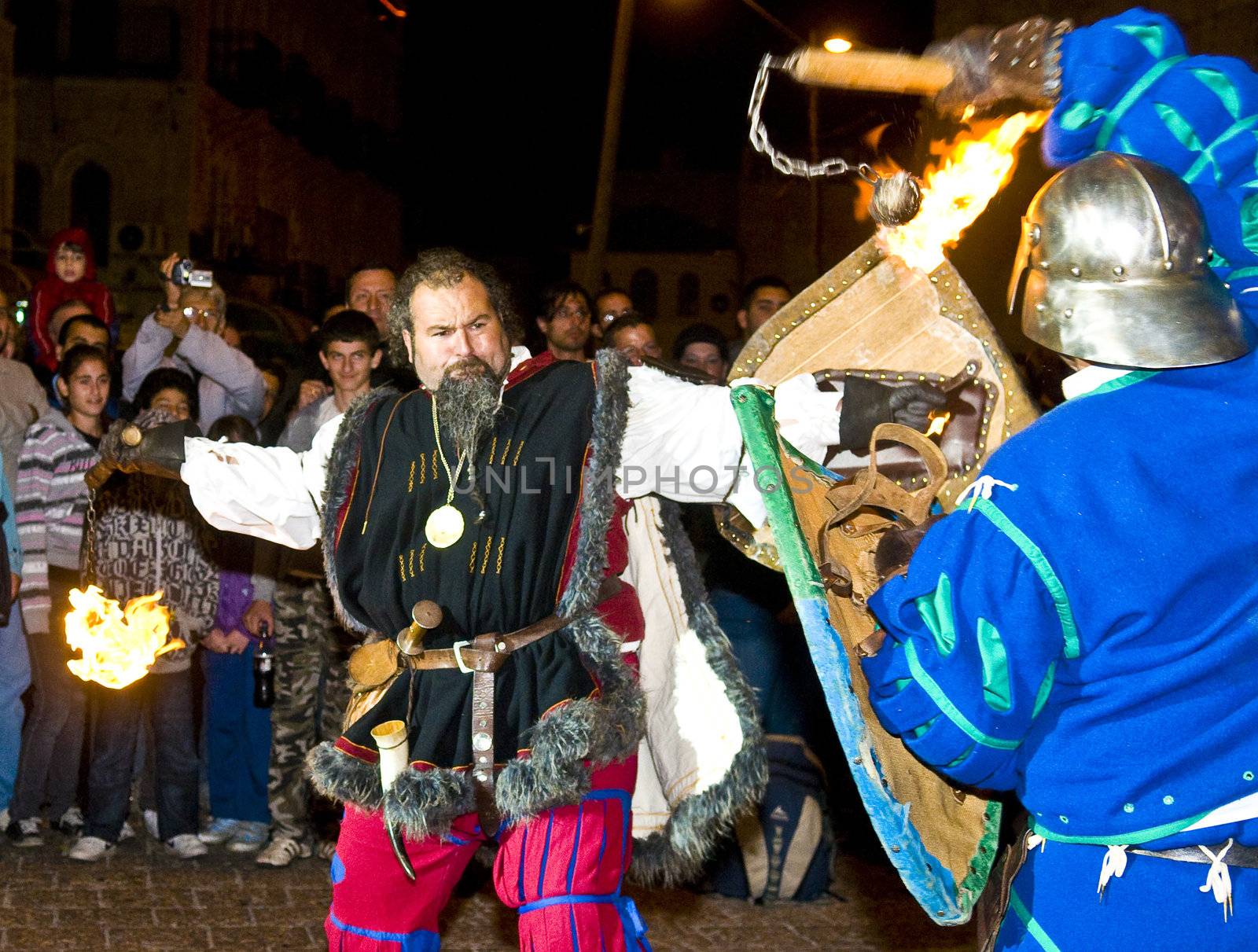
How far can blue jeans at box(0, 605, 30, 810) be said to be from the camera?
655 cm

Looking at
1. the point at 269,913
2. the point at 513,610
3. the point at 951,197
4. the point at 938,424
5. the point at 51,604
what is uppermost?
the point at 951,197

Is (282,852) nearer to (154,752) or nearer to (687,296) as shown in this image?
(154,752)

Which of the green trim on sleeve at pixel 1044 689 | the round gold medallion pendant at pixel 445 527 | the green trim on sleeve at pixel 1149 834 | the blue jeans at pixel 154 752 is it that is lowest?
the blue jeans at pixel 154 752

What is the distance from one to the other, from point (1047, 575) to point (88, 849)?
17.1 ft

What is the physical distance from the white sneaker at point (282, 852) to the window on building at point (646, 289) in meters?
42.0

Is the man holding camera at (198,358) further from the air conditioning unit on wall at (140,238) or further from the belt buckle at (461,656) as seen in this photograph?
the air conditioning unit on wall at (140,238)

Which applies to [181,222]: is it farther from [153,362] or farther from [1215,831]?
[1215,831]

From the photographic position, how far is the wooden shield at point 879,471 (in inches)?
107

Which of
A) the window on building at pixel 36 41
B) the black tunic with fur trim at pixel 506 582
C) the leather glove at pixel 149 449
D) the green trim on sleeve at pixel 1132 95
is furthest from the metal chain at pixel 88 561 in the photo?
the window on building at pixel 36 41

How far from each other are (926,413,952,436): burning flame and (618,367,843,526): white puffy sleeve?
0.23 m

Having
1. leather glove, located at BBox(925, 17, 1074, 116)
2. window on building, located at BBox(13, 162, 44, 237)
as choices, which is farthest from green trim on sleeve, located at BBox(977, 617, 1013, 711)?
window on building, located at BBox(13, 162, 44, 237)

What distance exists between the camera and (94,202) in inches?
1027

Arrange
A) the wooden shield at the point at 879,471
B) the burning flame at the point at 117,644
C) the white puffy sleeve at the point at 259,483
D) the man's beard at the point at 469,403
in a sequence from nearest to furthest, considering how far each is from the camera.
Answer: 1. the wooden shield at the point at 879,471
2. the man's beard at the point at 469,403
3. the white puffy sleeve at the point at 259,483
4. the burning flame at the point at 117,644

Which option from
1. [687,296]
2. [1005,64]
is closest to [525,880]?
[1005,64]
